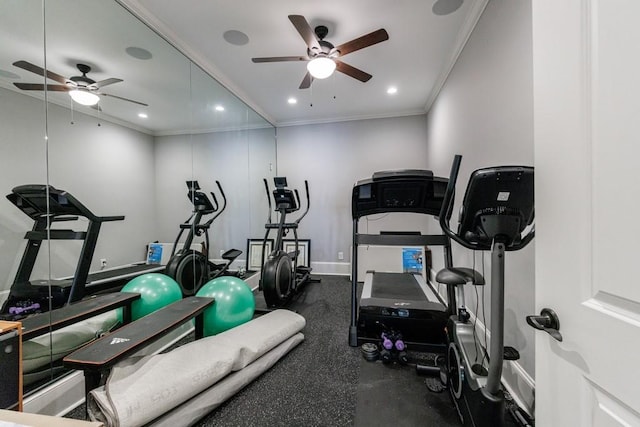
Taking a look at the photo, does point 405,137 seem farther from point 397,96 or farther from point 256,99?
point 256,99

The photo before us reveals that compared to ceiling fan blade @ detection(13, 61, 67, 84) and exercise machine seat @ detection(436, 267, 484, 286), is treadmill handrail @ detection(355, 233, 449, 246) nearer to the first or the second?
exercise machine seat @ detection(436, 267, 484, 286)

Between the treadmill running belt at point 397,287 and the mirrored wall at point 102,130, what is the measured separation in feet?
8.33

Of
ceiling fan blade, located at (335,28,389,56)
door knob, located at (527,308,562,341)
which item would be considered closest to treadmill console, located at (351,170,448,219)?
ceiling fan blade, located at (335,28,389,56)

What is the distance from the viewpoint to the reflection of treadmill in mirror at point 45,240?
5.67 ft

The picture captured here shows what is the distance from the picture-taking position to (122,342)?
4.98 ft

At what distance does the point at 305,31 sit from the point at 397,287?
9.85ft

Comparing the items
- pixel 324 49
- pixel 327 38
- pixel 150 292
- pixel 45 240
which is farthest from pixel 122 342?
pixel 327 38

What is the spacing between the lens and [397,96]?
422cm

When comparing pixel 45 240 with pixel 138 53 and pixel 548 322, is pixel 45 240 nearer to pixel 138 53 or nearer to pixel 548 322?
pixel 138 53

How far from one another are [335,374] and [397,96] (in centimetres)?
414

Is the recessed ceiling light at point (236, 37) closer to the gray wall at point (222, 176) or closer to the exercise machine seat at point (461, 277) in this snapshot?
the gray wall at point (222, 176)

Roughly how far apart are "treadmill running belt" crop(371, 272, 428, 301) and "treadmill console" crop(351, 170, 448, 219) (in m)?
1.02

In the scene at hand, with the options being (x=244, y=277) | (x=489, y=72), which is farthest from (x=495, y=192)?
(x=244, y=277)

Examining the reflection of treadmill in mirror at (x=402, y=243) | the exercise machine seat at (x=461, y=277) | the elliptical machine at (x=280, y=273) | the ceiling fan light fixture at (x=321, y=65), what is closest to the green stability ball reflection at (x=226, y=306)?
the elliptical machine at (x=280, y=273)
